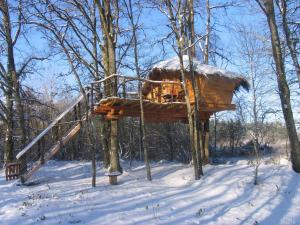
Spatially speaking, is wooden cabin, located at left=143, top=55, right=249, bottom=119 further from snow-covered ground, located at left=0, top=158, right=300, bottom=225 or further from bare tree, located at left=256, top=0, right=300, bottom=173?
snow-covered ground, located at left=0, top=158, right=300, bottom=225

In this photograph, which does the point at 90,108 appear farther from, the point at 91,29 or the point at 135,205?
the point at 91,29

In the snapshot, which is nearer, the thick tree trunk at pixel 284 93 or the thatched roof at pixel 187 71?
the thick tree trunk at pixel 284 93

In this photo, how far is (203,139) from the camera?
17.5 metres

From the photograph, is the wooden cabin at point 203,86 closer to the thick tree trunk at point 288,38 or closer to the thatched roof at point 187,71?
the thatched roof at point 187,71

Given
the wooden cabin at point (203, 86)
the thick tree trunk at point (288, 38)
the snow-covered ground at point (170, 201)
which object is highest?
the thick tree trunk at point (288, 38)

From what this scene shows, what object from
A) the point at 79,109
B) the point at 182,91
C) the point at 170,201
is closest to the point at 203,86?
the point at 182,91

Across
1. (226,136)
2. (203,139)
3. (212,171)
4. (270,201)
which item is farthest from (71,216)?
(226,136)

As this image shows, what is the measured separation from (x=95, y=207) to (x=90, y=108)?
547 centimetres

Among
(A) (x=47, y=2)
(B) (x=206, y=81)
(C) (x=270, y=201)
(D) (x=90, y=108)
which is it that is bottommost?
(C) (x=270, y=201)

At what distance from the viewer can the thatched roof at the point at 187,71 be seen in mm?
15547

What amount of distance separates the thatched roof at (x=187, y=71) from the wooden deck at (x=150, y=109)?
1319 millimetres

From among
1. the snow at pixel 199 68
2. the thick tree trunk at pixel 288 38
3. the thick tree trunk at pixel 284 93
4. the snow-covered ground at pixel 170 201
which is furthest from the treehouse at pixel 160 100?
the thick tree trunk at pixel 288 38

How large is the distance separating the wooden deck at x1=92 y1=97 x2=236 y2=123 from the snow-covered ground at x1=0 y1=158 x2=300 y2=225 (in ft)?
9.02

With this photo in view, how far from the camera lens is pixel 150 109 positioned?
597 inches
